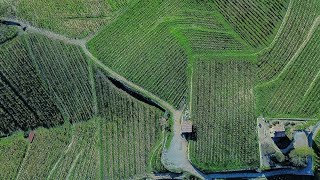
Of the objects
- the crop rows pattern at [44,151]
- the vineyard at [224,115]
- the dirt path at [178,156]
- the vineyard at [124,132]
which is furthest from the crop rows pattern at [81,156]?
the vineyard at [224,115]

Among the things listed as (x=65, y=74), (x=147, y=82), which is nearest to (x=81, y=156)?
(x=65, y=74)

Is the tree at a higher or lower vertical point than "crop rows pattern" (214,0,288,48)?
lower

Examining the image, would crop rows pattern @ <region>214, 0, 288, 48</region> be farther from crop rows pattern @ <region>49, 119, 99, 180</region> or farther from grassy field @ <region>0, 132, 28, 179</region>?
grassy field @ <region>0, 132, 28, 179</region>

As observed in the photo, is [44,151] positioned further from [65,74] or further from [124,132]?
[124,132]

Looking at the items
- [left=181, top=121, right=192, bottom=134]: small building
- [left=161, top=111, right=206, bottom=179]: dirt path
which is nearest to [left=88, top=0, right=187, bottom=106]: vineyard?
[left=181, top=121, right=192, bottom=134]: small building

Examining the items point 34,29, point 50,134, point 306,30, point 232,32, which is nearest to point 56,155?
point 50,134

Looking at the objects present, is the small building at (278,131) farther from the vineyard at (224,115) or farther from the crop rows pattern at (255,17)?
the crop rows pattern at (255,17)
